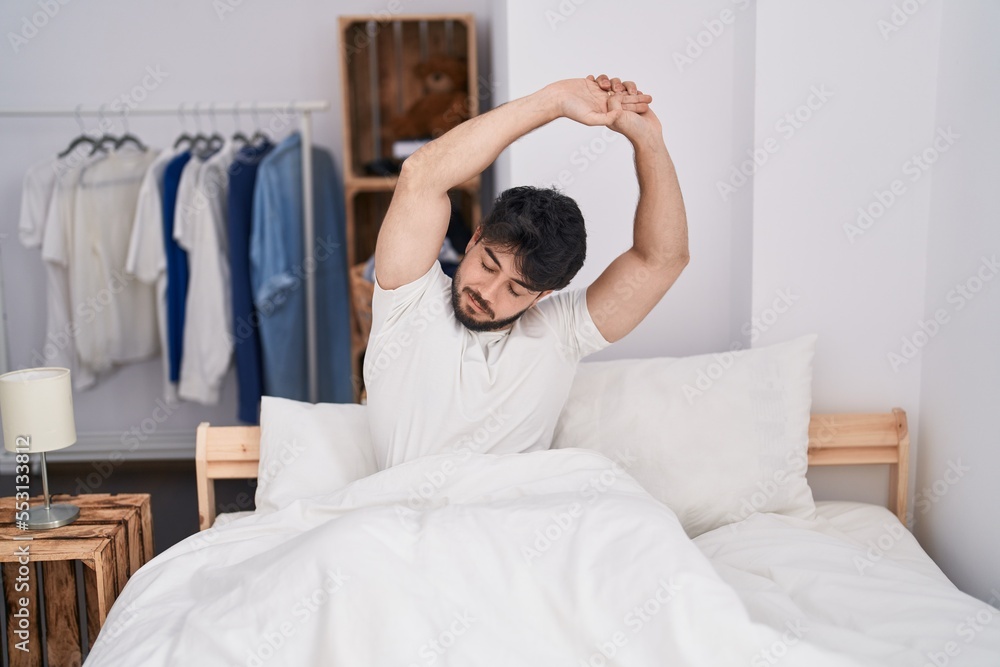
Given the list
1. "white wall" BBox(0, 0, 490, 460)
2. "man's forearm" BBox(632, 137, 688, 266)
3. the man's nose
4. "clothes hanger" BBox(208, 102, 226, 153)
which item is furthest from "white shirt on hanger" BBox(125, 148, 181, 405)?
"man's forearm" BBox(632, 137, 688, 266)

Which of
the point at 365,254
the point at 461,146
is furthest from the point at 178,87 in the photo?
the point at 461,146

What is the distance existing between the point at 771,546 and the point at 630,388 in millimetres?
440

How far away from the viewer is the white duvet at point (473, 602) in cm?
108

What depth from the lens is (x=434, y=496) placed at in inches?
55.9

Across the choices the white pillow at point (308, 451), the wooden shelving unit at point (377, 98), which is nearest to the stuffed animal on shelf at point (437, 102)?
the wooden shelving unit at point (377, 98)

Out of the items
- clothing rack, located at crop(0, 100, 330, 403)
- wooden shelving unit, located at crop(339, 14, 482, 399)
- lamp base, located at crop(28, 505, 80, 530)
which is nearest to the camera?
lamp base, located at crop(28, 505, 80, 530)

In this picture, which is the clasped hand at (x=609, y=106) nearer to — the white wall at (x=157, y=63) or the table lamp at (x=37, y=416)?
the table lamp at (x=37, y=416)

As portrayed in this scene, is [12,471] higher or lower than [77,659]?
lower

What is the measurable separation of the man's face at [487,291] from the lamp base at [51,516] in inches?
33.9

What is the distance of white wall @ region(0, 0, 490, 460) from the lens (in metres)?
3.25

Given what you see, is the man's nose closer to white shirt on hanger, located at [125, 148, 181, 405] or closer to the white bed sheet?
the white bed sheet

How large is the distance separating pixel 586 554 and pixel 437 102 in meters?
2.27

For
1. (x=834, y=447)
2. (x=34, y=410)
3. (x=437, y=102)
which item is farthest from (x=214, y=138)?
(x=834, y=447)

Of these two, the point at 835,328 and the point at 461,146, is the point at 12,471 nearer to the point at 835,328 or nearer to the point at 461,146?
the point at 461,146
